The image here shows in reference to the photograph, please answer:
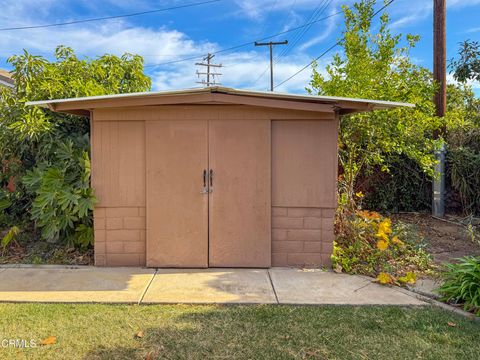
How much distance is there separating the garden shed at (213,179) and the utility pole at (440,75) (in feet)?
14.7

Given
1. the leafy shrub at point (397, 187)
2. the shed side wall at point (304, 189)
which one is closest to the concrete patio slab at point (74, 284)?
the shed side wall at point (304, 189)

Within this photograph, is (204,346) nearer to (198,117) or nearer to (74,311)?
(74,311)

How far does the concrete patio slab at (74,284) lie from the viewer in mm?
3908

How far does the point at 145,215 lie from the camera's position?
4.98m

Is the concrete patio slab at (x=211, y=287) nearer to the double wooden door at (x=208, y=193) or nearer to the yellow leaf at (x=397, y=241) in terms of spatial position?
the double wooden door at (x=208, y=193)

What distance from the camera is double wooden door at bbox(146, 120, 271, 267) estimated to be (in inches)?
193

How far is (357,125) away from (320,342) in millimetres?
4179

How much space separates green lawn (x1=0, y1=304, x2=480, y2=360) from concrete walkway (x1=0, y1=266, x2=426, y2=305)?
0.20m

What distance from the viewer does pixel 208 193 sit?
4.91m

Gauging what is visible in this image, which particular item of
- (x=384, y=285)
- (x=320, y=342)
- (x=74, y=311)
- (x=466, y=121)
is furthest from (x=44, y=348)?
(x=466, y=121)

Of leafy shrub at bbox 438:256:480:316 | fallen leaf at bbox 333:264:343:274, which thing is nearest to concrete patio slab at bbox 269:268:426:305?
fallen leaf at bbox 333:264:343:274

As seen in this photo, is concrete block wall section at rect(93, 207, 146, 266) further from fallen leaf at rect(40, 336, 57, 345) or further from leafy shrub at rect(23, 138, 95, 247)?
fallen leaf at rect(40, 336, 57, 345)

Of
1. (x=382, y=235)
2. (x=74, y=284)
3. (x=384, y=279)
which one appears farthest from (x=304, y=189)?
(x=74, y=284)

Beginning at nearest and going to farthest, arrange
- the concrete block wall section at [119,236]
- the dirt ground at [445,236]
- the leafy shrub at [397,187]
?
the concrete block wall section at [119,236], the dirt ground at [445,236], the leafy shrub at [397,187]
